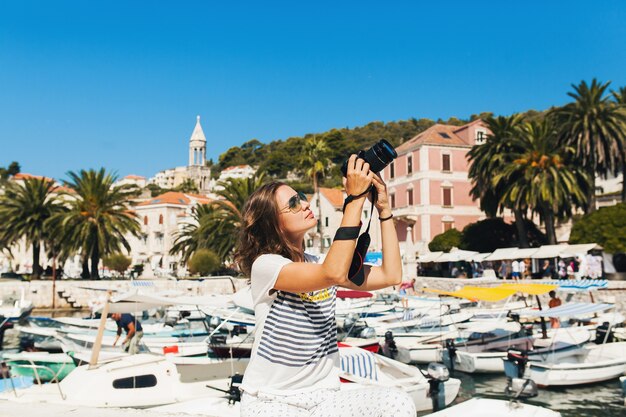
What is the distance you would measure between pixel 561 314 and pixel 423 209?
121ft

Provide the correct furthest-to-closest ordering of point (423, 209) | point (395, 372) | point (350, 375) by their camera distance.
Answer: point (423, 209) < point (395, 372) < point (350, 375)

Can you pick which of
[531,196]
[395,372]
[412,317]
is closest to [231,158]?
[531,196]

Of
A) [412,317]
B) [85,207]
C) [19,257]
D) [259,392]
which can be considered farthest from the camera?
[19,257]

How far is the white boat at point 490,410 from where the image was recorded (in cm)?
733

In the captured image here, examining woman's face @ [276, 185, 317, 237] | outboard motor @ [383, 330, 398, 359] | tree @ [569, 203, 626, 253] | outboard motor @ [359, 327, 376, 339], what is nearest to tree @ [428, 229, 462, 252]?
tree @ [569, 203, 626, 253]

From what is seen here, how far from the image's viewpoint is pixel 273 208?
2.85m

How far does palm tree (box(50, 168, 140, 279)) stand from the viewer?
4220cm

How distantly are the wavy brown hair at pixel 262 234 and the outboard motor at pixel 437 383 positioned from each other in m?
10.6

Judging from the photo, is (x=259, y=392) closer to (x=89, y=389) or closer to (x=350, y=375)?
(x=350, y=375)

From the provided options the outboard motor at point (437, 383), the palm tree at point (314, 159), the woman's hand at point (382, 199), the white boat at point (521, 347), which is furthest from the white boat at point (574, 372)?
the palm tree at point (314, 159)

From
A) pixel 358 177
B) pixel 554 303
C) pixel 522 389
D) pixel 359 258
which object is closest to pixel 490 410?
pixel 522 389

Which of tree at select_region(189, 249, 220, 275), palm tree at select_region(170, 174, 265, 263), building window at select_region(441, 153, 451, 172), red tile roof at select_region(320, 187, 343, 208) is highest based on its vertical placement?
building window at select_region(441, 153, 451, 172)

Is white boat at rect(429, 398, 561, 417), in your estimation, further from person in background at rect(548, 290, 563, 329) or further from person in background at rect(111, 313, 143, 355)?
person in background at rect(548, 290, 563, 329)

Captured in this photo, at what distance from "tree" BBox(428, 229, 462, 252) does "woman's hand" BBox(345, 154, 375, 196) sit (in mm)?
46547
